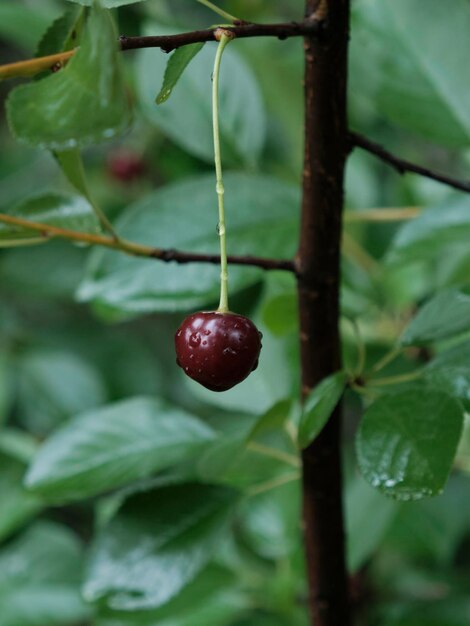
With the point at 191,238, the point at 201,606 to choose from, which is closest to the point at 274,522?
the point at 201,606

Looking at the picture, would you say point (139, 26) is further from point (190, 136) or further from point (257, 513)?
point (257, 513)

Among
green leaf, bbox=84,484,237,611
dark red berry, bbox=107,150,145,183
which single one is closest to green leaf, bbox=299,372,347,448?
green leaf, bbox=84,484,237,611

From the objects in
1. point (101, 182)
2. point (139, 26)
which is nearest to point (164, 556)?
point (139, 26)

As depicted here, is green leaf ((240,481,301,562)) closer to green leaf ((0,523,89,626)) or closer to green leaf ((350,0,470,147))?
green leaf ((0,523,89,626))

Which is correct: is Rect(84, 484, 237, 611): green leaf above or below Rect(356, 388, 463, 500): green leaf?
below

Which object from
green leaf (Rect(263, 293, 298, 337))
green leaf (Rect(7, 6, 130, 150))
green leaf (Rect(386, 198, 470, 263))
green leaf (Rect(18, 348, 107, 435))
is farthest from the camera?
green leaf (Rect(18, 348, 107, 435))

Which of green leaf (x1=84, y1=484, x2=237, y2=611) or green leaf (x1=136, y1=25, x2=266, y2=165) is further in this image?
green leaf (x1=136, y1=25, x2=266, y2=165)

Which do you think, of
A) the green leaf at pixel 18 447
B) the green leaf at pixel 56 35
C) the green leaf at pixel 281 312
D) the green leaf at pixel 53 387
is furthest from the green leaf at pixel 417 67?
the green leaf at pixel 53 387
